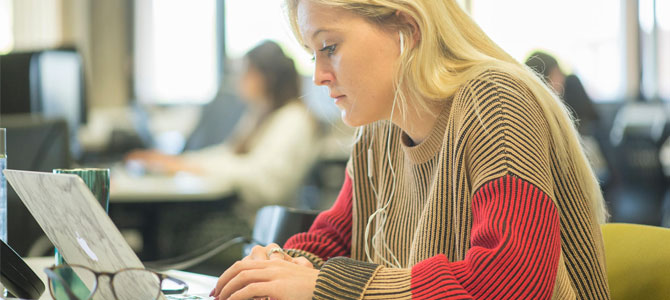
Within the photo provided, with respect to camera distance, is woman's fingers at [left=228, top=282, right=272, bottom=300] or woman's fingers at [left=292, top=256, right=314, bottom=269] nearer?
woman's fingers at [left=228, top=282, right=272, bottom=300]

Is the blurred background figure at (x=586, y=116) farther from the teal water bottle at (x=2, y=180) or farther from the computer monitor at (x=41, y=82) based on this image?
the teal water bottle at (x=2, y=180)

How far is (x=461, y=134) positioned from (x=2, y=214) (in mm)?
704

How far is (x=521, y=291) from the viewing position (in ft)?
2.49

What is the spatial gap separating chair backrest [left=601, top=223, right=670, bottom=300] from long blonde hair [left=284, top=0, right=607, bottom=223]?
0.17ft

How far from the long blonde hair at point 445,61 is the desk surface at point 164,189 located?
5.59ft

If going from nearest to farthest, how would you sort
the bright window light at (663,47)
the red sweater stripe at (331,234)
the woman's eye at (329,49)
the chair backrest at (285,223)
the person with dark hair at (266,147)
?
the woman's eye at (329,49), the red sweater stripe at (331,234), the chair backrest at (285,223), the person with dark hair at (266,147), the bright window light at (663,47)

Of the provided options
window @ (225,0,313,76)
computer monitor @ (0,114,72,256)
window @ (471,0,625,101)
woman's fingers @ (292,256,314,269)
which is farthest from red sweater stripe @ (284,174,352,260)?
window @ (225,0,313,76)

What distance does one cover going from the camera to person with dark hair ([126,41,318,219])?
308 centimetres

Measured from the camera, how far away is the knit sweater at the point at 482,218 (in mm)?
763

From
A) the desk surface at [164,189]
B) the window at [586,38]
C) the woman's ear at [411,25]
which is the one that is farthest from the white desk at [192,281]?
the window at [586,38]

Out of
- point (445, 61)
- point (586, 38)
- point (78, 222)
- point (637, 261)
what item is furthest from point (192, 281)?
point (586, 38)

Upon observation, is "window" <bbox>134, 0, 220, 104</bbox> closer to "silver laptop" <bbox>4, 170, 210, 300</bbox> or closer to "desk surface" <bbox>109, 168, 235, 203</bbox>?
"desk surface" <bbox>109, 168, 235, 203</bbox>

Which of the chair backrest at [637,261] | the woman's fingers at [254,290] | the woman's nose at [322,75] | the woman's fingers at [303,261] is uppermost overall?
the woman's nose at [322,75]

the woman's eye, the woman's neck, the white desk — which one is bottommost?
the white desk
